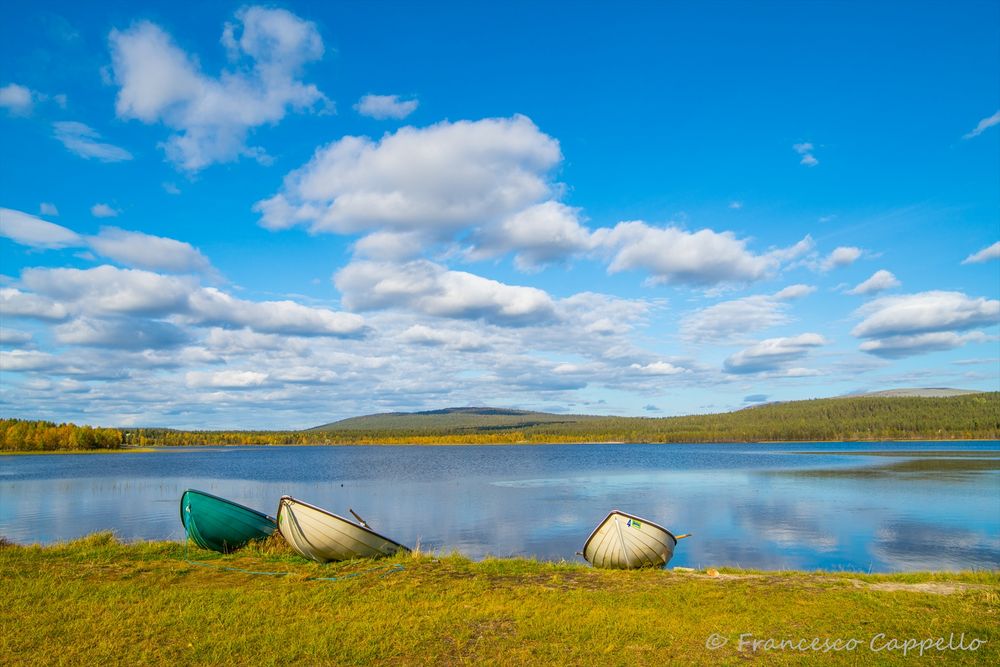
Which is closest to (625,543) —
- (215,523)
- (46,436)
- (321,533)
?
(321,533)

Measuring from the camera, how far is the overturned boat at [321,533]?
47.3 ft

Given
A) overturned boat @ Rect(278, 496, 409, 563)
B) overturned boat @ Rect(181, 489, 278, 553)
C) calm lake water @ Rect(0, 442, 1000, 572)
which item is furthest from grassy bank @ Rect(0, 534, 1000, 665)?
calm lake water @ Rect(0, 442, 1000, 572)

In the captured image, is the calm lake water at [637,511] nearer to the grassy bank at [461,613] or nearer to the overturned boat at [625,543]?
the overturned boat at [625,543]

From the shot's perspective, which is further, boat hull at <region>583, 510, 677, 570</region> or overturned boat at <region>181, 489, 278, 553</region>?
boat hull at <region>583, 510, 677, 570</region>

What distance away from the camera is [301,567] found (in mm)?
13758

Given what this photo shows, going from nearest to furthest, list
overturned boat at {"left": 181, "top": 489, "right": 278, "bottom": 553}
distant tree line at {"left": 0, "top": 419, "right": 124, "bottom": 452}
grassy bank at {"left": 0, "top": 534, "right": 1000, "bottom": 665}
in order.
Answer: grassy bank at {"left": 0, "top": 534, "right": 1000, "bottom": 665}
overturned boat at {"left": 181, "top": 489, "right": 278, "bottom": 553}
distant tree line at {"left": 0, "top": 419, "right": 124, "bottom": 452}

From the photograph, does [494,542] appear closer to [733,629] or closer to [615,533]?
[615,533]

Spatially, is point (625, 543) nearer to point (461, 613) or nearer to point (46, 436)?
point (461, 613)

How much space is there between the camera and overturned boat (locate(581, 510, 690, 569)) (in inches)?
624

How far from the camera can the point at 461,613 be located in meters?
10.0

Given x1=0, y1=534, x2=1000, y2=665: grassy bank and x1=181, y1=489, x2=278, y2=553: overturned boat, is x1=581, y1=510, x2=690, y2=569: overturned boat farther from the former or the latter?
x1=181, y1=489, x2=278, y2=553: overturned boat

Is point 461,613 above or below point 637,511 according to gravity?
above

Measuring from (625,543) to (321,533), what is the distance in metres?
7.59

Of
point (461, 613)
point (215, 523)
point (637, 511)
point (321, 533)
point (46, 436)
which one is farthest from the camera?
point (46, 436)
